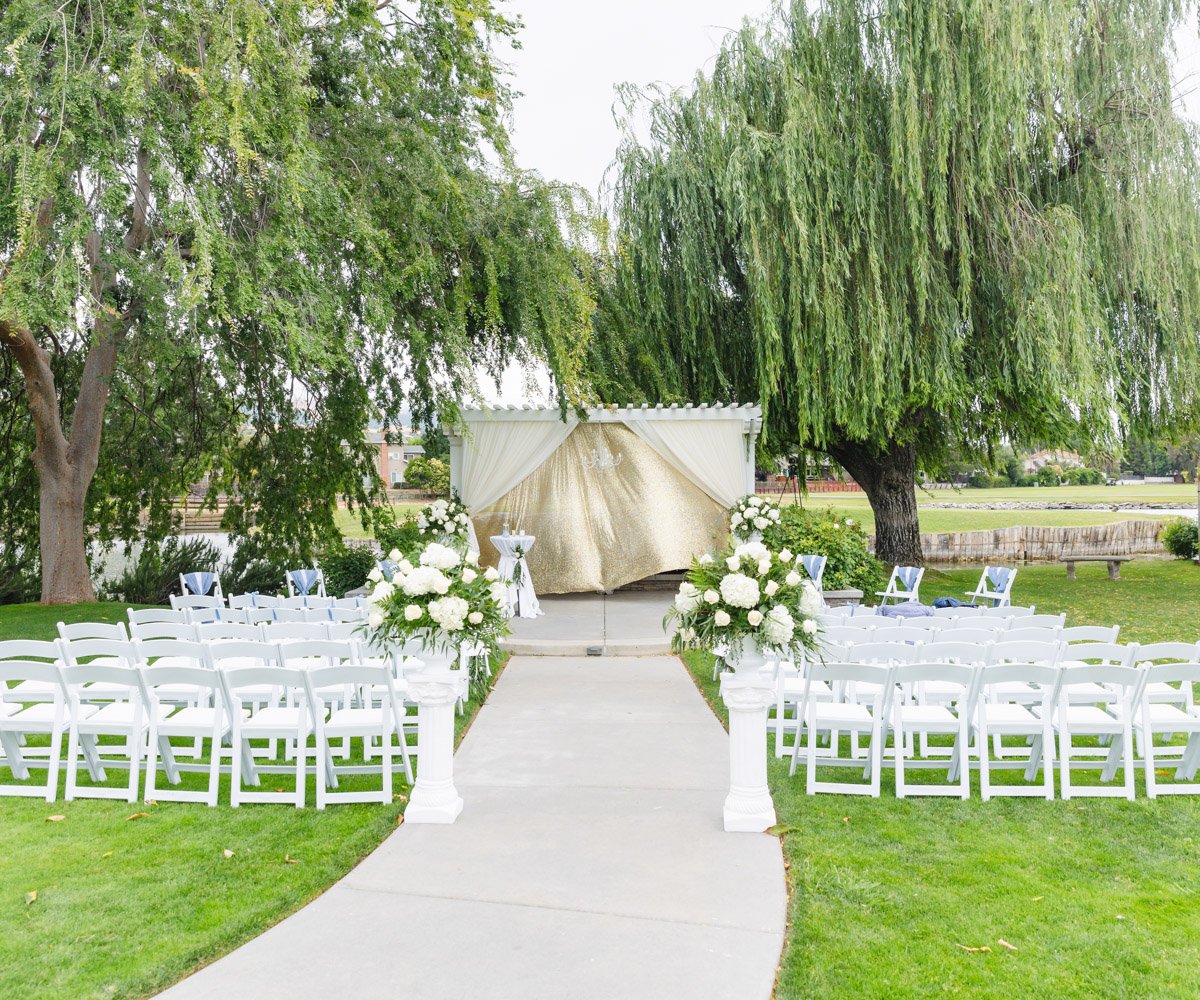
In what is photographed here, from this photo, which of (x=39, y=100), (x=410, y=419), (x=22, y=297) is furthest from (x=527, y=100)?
(x=22, y=297)

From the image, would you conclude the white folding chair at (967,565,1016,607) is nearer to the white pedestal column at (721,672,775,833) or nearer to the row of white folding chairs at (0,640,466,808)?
the white pedestal column at (721,672,775,833)

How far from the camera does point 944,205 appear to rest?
1194cm

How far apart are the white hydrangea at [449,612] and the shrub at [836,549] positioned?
7800 millimetres

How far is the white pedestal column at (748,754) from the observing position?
436cm

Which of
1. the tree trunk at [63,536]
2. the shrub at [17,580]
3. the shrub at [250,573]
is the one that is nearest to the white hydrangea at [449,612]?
the tree trunk at [63,536]

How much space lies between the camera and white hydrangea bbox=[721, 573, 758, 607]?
14.3 feet

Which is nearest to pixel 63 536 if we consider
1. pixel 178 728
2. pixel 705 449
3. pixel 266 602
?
pixel 266 602

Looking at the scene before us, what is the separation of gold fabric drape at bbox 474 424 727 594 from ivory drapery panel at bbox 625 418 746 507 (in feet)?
0.65

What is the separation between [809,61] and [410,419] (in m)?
7.40

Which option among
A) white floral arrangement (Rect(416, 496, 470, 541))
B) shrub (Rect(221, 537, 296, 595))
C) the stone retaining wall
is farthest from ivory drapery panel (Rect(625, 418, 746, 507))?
the stone retaining wall

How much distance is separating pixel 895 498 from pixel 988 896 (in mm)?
12618

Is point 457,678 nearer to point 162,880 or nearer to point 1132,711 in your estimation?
point 162,880

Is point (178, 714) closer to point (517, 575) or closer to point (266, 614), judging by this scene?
point (266, 614)

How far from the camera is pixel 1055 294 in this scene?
1215 cm
